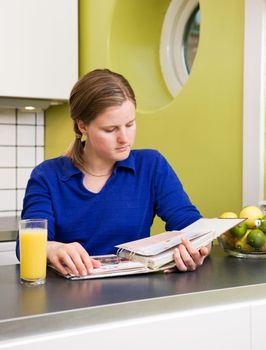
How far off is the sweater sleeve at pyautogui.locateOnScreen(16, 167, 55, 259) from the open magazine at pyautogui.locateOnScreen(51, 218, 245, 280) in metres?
Answer: 0.19

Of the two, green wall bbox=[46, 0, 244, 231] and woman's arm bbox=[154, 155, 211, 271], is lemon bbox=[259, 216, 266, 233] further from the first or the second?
green wall bbox=[46, 0, 244, 231]

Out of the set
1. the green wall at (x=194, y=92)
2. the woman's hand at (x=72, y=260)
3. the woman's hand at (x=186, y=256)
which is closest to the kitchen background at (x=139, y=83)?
the green wall at (x=194, y=92)

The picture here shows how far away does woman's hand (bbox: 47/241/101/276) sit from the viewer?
1086mm

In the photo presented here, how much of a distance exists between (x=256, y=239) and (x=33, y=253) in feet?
1.82

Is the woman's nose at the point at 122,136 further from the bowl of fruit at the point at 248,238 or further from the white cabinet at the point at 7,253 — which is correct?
the white cabinet at the point at 7,253

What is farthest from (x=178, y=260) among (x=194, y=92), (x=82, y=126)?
(x=194, y=92)

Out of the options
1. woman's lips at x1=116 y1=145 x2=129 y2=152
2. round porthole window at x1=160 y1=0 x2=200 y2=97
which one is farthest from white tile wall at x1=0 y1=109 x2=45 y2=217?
woman's lips at x1=116 y1=145 x2=129 y2=152

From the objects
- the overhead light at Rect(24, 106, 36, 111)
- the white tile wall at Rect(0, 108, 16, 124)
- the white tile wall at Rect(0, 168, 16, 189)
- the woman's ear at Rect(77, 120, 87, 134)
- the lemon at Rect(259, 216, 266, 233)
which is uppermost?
the overhead light at Rect(24, 106, 36, 111)

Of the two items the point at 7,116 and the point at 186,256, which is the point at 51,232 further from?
the point at 7,116

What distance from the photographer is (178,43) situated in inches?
97.3

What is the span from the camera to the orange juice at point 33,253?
104 centimetres

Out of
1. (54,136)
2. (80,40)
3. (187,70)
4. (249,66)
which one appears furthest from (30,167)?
(249,66)

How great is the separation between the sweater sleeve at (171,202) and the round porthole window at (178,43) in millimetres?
1019

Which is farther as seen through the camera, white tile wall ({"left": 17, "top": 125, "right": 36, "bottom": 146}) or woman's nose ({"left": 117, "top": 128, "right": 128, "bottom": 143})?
white tile wall ({"left": 17, "top": 125, "right": 36, "bottom": 146})
